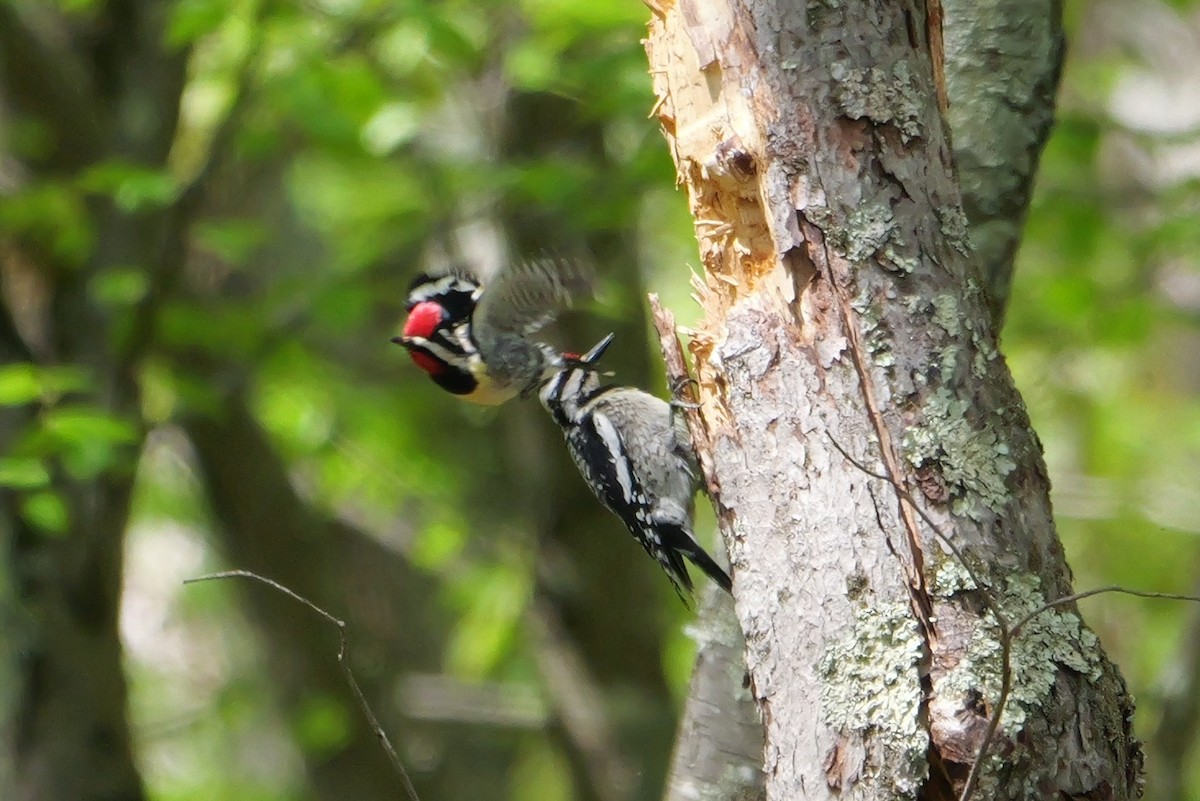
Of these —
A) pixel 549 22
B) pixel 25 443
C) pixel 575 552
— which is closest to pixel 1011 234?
pixel 549 22

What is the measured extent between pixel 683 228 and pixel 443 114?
4.03 feet

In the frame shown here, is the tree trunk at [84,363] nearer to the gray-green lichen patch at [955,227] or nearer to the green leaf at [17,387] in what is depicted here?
the green leaf at [17,387]

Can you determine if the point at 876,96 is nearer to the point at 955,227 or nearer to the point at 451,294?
the point at 955,227

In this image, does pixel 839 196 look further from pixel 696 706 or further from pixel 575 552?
pixel 575 552

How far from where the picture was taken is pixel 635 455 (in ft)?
10.8

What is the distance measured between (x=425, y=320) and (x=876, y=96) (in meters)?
1.75

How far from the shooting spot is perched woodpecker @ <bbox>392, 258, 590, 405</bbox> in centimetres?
321

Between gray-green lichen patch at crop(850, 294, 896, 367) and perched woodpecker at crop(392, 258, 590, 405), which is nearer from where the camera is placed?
gray-green lichen patch at crop(850, 294, 896, 367)

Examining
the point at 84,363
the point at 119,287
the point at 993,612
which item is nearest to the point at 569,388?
the point at 119,287

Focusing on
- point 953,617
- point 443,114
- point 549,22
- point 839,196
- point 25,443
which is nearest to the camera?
point 953,617

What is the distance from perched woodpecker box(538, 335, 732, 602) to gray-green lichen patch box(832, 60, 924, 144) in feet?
4.29

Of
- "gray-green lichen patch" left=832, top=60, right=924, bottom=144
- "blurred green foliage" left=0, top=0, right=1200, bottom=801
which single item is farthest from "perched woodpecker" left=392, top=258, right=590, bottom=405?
"gray-green lichen patch" left=832, top=60, right=924, bottom=144

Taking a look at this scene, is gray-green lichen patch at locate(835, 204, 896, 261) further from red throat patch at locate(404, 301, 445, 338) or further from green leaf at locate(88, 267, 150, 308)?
green leaf at locate(88, 267, 150, 308)

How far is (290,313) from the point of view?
434cm
